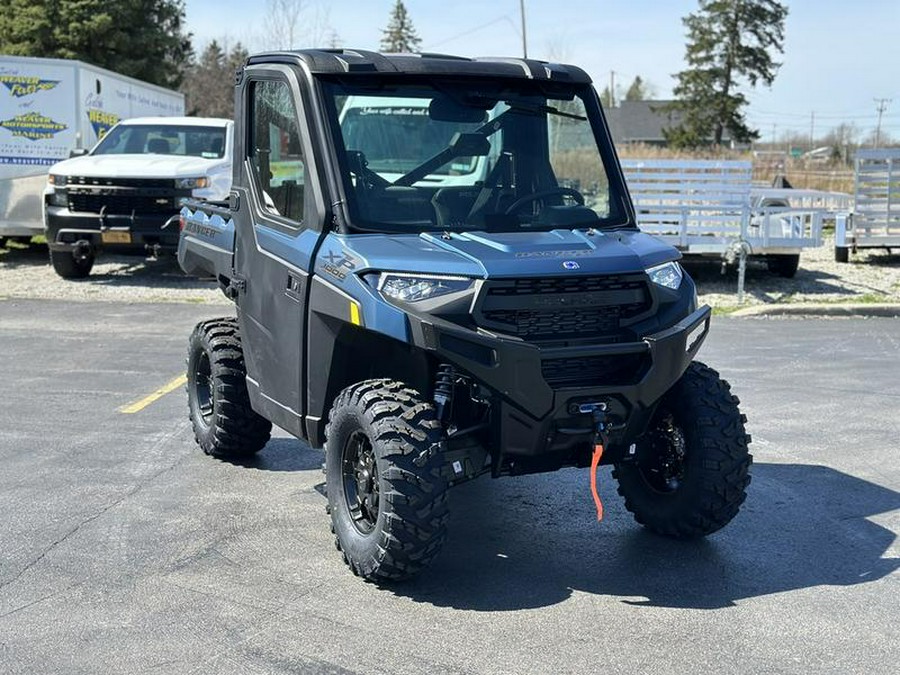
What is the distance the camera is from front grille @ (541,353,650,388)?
15.7 feet

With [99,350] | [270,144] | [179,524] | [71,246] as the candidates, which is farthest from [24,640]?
[71,246]

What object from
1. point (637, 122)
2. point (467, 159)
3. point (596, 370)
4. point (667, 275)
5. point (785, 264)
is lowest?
point (785, 264)

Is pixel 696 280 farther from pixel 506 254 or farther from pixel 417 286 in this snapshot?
pixel 417 286

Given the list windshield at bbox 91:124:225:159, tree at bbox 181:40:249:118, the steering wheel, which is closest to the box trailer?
windshield at bbox 91:124:225:159

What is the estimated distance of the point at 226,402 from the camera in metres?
6.62

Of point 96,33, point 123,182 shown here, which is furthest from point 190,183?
point 96,33

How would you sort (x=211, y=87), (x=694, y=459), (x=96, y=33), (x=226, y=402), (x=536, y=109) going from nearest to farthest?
(x=694, y=459), (x=536, y=109), (x=226, y=402), (x=96, y=33), (x=211, y=87)

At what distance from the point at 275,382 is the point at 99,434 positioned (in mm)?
2363

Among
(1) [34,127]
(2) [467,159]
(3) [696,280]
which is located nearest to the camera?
(2) [467,159]

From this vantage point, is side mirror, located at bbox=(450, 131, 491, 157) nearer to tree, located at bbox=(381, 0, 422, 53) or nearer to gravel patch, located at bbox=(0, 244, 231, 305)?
gravel patch, located at bbox=(0, 244, 231, 305)

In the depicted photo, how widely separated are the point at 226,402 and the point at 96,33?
31397 millimetres

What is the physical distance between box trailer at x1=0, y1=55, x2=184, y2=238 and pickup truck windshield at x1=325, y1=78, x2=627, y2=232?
12.3m

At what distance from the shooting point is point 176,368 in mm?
9938

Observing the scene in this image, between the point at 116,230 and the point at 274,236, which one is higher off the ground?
the point at 274,236
